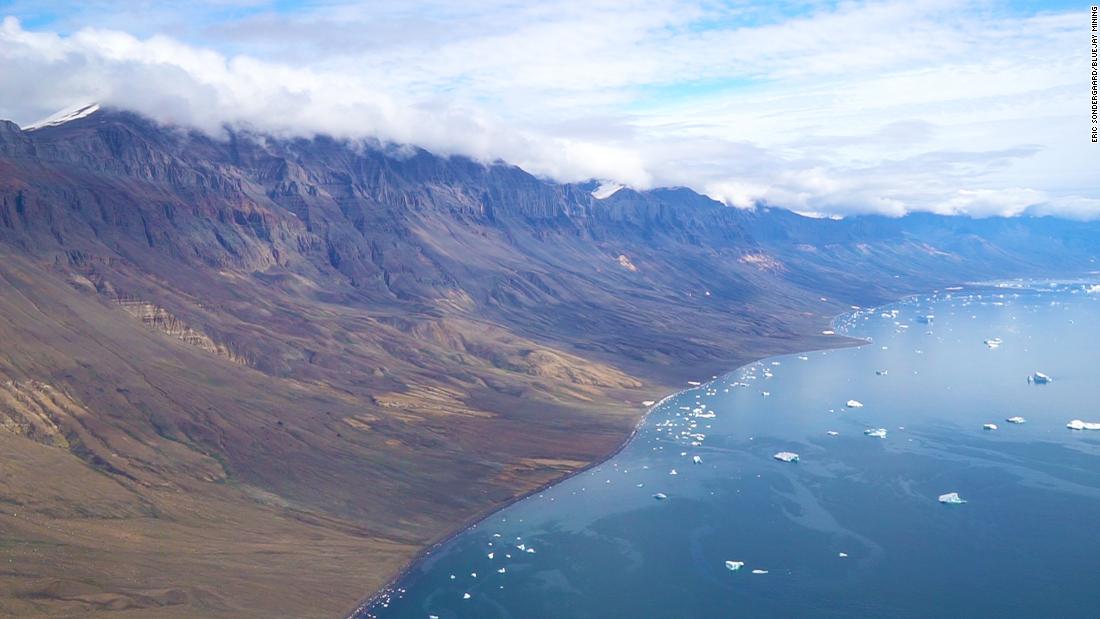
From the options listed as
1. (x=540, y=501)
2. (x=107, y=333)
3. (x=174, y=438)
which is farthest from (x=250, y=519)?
(x=107, y=333)

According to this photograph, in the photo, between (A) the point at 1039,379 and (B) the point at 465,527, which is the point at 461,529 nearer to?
(B) the point at 465,527

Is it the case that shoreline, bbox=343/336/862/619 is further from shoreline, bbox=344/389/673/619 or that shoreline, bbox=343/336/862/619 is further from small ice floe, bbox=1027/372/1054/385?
small ice floe, bbox=1027/372/1054/385

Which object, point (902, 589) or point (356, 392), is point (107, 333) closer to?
point (356, 392)

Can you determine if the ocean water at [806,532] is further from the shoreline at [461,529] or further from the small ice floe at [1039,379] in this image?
the small ice floe at [1039,379]

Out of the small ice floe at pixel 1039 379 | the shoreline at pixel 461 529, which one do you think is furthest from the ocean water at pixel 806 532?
the small ice floe at pixel 1039 379

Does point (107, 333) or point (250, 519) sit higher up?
point (107, 333)

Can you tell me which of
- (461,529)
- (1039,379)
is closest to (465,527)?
(461,529)

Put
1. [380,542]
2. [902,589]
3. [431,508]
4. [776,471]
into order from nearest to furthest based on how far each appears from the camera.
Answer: [902,589] → [380,542] → [431,508] → [776,471]

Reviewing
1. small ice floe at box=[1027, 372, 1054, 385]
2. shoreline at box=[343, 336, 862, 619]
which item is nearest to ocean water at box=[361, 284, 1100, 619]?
shoreline at box=[343, 336, 862, 619]
